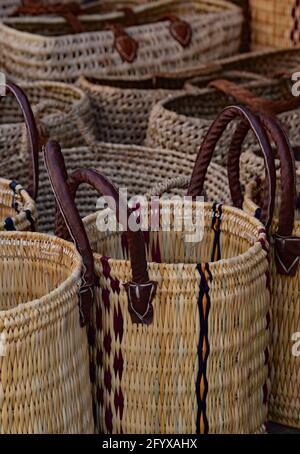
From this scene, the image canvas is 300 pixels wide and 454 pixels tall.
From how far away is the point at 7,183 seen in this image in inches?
71.3

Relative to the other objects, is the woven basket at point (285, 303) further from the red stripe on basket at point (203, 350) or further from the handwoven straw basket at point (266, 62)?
the handwoven straw basket at point (266, 62)

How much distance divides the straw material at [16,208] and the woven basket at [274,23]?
1531 mm

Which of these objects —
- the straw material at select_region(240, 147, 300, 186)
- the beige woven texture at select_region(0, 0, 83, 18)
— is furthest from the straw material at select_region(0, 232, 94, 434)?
the beige woven texture at select_region(0, 0, 83, 18)

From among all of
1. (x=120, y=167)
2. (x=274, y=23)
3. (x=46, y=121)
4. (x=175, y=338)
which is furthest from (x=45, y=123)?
(x=274, y=23)

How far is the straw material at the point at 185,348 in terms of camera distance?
4.58 ft

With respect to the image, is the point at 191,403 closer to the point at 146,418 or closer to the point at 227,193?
the point at 146,418

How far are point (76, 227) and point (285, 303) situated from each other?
16.9 inches

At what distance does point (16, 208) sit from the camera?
5.85 ft

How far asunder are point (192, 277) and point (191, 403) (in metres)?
0.20

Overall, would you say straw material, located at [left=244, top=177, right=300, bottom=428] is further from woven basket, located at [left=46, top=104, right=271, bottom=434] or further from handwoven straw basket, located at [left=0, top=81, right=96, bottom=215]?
handwoven straw basket, located at [left=0, top=81, right=96, bottom=215]

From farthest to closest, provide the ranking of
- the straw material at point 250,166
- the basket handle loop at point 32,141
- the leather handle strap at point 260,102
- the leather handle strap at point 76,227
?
the leather handle strap at point 260,102, the straw material at point 250,166, the basket handle loop at point 32,141, the leather handle strap at point 76,227

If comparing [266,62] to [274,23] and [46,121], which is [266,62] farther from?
[46,121]

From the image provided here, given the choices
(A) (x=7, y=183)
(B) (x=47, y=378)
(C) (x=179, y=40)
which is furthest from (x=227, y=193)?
(C) (x=179, y=40)

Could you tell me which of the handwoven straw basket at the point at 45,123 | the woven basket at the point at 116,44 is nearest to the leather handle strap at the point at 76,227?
the handwoven straw basket at the point at 45,123
